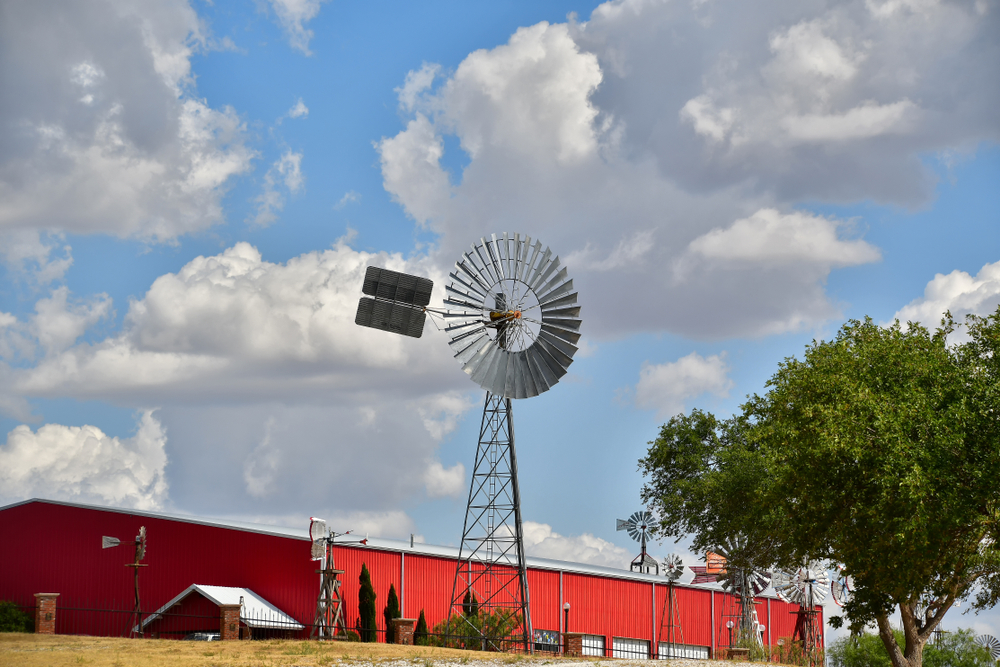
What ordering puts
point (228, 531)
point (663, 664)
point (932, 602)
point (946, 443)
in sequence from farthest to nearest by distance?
1. point (228, 531)
2. point (932, 602)
3. point (663, 664)
4. point (946, 443)

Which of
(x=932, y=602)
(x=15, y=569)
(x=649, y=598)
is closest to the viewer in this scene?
(x=932, y=602)

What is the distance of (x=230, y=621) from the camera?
36.0 metres

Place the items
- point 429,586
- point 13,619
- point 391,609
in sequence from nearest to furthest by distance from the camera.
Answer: point 391,609
point 13,619
point 429,586

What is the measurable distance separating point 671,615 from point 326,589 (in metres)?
18.6

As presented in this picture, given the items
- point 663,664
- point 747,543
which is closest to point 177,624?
point 663,664

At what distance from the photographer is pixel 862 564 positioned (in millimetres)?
30328

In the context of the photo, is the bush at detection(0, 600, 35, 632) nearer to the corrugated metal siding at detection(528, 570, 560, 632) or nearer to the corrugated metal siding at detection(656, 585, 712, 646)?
the corrugated metal siding at detection(528, 570, 560, 632)

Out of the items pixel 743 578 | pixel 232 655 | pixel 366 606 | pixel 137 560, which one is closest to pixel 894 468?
pixel 232 655

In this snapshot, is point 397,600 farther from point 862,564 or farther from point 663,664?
point 862,564

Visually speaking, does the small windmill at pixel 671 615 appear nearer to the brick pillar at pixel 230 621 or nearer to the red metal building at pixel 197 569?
the red metal building at pixel 197 569

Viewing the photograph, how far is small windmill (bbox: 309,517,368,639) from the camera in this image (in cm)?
3718

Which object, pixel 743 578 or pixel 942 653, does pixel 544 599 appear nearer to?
pixel 743 578

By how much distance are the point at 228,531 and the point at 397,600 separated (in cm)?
820

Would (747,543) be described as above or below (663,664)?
above
